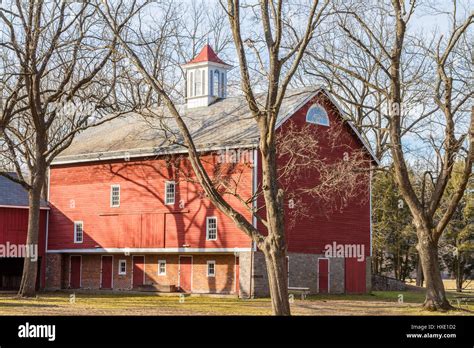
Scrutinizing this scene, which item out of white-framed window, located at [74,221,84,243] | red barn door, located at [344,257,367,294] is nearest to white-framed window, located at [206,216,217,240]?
red barn door, located at [344,257,367,294]

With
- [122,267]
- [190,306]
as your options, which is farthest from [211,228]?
[190,306]

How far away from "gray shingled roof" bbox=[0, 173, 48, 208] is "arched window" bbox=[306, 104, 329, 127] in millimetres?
16537

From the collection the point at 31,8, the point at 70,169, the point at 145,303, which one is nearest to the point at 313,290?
the point at 145,303

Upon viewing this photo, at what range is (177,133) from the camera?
44.3m

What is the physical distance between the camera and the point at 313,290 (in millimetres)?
43469

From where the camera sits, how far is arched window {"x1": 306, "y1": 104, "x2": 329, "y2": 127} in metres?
42.9

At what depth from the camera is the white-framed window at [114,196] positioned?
46.3 m

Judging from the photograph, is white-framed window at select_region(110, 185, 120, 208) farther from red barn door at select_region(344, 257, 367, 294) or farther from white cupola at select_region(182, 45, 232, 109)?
red barn door at select_region(344, 257, 367, 294)

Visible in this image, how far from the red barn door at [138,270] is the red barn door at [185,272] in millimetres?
2663

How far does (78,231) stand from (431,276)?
22711 millimetres

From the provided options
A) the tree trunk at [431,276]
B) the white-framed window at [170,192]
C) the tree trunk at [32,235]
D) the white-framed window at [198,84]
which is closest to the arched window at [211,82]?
the white-framed window at [198,84]
